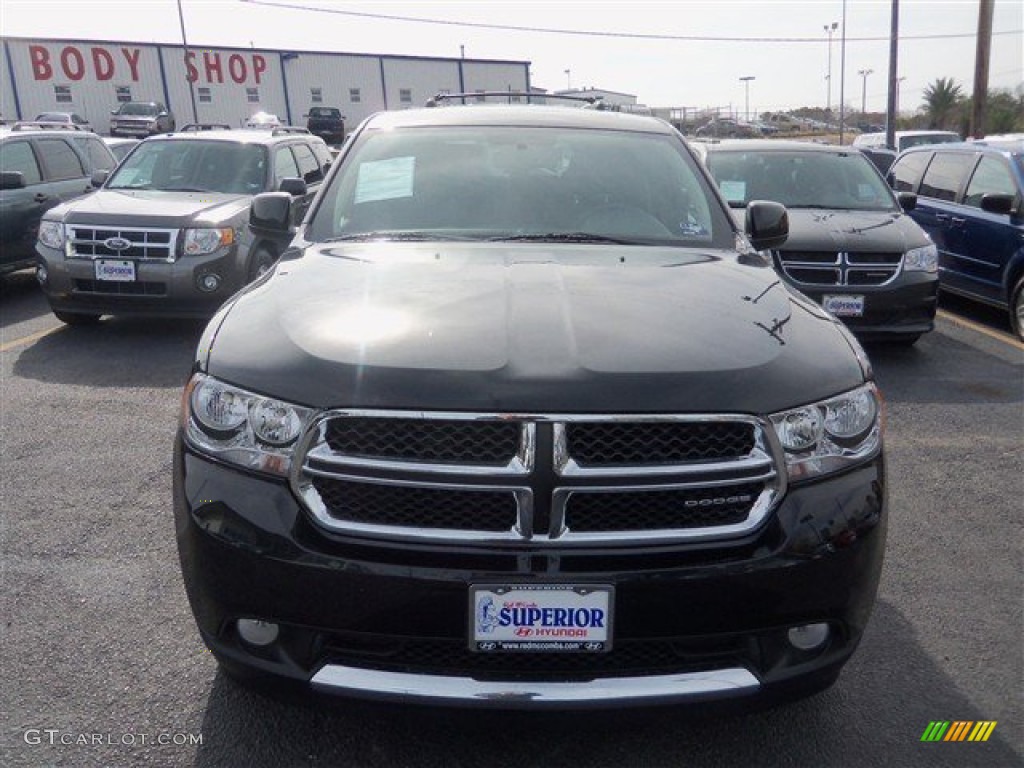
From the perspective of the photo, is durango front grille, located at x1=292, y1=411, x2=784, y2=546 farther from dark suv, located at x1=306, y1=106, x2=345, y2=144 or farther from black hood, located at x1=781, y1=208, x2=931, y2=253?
dark suv, located at x1=306, y1=106, x2=345, y2=144

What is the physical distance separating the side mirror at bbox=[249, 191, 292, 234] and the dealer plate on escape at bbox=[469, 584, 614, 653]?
2.42m

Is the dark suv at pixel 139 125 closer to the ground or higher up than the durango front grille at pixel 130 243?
higher up

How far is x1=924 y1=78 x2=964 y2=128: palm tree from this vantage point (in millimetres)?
47156

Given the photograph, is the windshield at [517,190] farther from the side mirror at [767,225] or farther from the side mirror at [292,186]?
the side mirror at [292,186]

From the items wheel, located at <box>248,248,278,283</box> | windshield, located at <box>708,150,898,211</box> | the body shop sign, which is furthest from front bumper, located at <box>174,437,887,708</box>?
the body shop sign

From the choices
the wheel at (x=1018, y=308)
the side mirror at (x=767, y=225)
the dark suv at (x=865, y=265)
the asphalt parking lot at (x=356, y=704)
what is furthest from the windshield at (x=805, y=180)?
the side mirror at (x=767, y=225)

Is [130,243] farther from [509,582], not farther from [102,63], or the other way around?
[102,63]

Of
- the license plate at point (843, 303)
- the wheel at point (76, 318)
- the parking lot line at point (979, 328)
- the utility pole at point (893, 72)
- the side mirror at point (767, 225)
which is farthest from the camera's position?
the utility pole at point (893, 72)

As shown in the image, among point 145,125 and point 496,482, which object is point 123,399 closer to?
point 496,482

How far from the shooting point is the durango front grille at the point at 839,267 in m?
7.55

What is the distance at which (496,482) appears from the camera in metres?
2.24

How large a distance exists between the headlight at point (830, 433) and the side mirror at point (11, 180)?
9.02m

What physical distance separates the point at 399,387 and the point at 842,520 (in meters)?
1.16

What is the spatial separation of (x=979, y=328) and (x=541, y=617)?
26.6 ft
